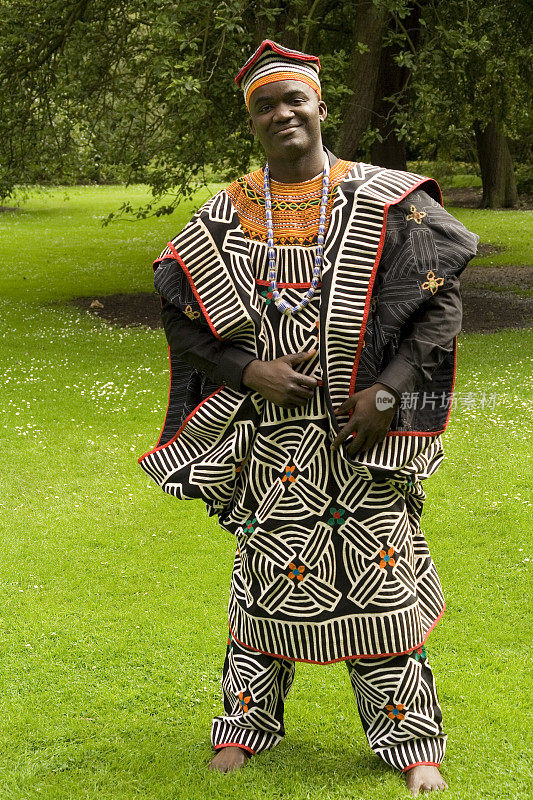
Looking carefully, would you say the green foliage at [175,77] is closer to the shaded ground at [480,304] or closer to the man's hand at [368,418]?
the shaded ground at [480,304]

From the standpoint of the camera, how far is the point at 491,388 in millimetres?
10133

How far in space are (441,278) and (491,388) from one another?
278 inches

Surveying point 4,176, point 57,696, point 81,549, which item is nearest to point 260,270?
point 57,696

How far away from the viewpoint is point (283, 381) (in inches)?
131

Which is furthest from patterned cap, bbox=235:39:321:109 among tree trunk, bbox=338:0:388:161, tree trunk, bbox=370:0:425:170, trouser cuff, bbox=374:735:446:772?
tree trunk, bbox=370:0:425:170

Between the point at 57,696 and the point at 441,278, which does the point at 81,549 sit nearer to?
the point at 57,696

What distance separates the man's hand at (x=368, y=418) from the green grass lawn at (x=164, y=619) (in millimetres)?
1422

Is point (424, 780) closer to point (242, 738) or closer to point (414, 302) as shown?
point (242, 738)

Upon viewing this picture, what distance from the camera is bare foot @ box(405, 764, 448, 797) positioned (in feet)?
11.9

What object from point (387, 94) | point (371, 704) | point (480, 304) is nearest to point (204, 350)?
point (371, 704)
